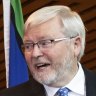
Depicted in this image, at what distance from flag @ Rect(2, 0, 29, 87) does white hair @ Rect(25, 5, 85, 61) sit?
2.73ft

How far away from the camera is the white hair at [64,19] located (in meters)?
2.20

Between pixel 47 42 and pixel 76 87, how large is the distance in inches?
12.8

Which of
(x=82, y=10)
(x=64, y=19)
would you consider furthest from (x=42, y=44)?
(x=82, y=10)

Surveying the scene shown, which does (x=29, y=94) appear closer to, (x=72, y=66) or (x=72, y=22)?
(x=72, y=66)

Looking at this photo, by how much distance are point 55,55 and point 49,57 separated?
1.7 inches

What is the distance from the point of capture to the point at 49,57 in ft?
6.82

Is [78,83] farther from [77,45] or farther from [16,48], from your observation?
[16,48]

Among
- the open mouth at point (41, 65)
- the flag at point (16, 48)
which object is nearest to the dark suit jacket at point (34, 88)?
the open mouth at point (41, 65)

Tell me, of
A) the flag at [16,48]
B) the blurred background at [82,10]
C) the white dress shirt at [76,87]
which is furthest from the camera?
the blurred background at [82,10]

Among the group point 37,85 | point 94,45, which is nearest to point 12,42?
point 37,85

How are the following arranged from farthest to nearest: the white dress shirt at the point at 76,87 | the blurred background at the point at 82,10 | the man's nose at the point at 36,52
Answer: the blurred background at the point at 82,10, the white dress shirt at the point at 76,87, the man's nose at the point at 36,52

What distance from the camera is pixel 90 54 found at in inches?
232

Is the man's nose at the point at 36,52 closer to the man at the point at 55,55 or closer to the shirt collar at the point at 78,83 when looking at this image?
the man at the point at 55,55

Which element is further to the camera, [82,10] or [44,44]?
[82,10]
